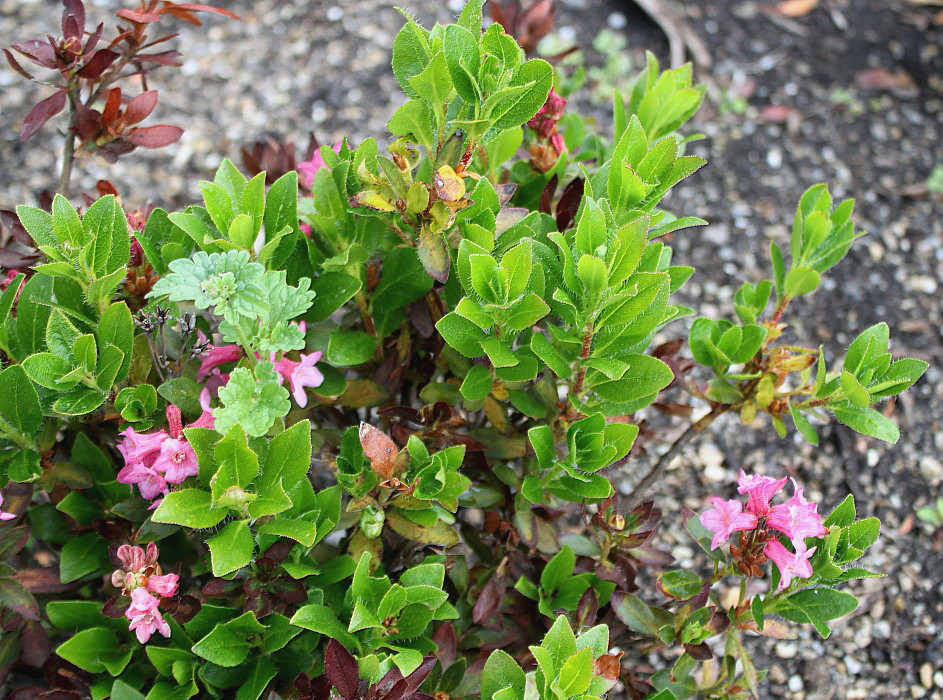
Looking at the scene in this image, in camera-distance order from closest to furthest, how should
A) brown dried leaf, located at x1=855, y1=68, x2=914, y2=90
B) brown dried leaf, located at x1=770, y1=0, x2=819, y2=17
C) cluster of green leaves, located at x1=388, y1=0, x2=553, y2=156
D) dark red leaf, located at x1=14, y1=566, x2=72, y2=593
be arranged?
cluster of green leaves, located at x1=388, y1=0, x2=553, y2=156 < dark red leaf, located at x1=14, y1=566, x2=72, y2=593 < brown dried leaf, located at x1=855, y1=68, x2=914, y2=90 < brown dried leaf, located at x1=770, y1=0, x2=819, y2=17

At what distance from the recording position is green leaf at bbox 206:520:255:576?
1350mm

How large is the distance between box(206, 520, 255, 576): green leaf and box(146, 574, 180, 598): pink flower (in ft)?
0.54

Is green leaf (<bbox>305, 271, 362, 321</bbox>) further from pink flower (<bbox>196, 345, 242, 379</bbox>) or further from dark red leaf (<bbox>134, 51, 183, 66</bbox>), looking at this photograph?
dark red leaf (<bbox>134, 51, 183, 66</bbox>)

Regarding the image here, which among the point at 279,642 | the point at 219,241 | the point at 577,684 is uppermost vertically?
the point at 219,241

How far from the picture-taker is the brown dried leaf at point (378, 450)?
149 cm

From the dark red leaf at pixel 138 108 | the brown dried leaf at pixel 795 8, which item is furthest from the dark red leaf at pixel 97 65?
the brown dried leaf at pixel 795 8

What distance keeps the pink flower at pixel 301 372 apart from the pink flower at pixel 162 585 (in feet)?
1.28

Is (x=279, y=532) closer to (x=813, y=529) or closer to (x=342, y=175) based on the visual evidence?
(x=342, y=175)

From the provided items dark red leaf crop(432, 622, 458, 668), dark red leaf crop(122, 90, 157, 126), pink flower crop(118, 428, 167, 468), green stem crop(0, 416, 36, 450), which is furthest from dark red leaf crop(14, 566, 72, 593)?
dark red leaf crop(122, 90, 157, 126)

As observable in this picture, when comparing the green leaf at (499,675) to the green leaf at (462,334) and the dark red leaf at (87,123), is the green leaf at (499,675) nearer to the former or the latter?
the green leaf at (462,334)

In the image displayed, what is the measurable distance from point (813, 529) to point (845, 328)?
1812 mm

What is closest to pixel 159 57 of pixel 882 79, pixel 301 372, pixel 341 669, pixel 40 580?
pixel 301 372

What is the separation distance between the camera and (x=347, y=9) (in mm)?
4191

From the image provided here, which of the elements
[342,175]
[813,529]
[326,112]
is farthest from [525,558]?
[326,112]
